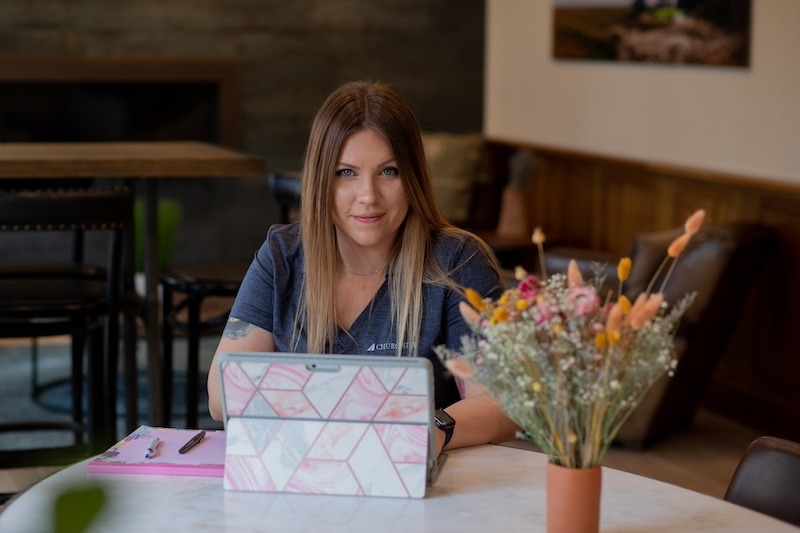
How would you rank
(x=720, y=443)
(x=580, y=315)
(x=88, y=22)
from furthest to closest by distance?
1. (x=88, y=22)
2. (x=720, y=443)
3. (x=580, y=315)

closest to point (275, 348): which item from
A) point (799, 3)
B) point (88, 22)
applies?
point (799, 3)

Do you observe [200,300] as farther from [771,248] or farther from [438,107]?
[438,107]

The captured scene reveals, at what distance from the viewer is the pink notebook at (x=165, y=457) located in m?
1.67

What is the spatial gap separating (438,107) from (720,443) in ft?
11.0

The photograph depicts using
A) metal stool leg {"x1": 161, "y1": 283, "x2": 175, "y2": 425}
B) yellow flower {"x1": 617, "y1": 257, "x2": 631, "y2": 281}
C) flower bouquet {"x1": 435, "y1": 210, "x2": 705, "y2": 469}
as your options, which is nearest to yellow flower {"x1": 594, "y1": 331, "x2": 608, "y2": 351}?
flower bouquet {"x1": 435, "y1": 210, "x2": 705, "y2": 469}

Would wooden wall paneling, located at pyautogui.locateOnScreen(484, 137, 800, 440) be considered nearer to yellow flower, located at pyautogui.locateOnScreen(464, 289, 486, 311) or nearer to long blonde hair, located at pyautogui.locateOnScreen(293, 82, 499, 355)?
long blonde hair, located at pyautogui.locateOnScreen(293, 82, 499, 355)

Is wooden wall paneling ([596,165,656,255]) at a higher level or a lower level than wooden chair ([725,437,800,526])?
higher

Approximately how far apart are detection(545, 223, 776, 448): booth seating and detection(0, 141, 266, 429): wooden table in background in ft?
4.82

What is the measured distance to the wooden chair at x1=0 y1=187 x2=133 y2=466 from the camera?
10.1 feet

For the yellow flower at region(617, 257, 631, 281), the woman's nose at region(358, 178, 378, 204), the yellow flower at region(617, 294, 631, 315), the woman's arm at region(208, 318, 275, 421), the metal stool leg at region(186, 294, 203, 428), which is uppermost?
the woman's nose at region(358, 178, 378, 204)

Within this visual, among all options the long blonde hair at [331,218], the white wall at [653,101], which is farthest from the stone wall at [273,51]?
the long blonde hair at [331,218]

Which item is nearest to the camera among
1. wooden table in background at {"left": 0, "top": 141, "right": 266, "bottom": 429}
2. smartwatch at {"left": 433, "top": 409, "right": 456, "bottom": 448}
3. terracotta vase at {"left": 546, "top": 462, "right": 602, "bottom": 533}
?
terracotta vase at {"left": 546, "top": 462, "right": 602, "bottom": 533}

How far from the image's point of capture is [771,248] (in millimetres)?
4527

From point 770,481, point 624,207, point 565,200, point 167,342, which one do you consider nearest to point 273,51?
point 565,200
